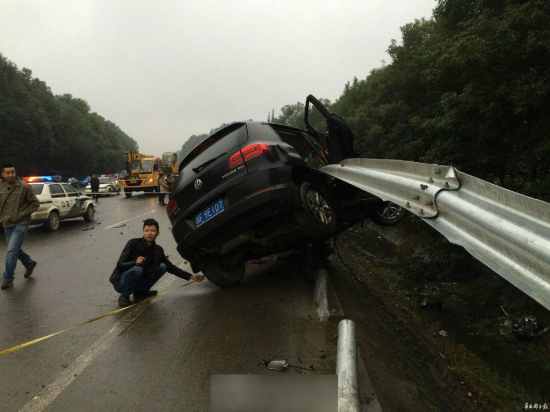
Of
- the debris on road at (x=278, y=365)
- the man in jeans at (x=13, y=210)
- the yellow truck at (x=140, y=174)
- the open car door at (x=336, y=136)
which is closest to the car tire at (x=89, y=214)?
the man in jeans at (x=13, y=210)

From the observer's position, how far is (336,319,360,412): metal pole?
2.24m

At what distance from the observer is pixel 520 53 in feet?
23.4

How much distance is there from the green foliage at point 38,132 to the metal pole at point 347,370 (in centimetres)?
2925

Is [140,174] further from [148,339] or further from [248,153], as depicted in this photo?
[148,339]

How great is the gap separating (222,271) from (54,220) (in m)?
8.93

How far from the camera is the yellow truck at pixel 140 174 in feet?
88.2

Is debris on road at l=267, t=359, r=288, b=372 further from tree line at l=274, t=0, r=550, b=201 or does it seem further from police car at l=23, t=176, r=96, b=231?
police car at l=23, t=176, r=96, b=231

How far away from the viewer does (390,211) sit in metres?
6.43

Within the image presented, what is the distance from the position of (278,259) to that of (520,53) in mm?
5926

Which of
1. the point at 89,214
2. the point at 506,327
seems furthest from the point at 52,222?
the point at 506,327

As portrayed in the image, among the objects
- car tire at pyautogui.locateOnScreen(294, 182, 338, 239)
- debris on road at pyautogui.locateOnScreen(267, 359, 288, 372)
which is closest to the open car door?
car tire at pyautogui.locateOnScreen(294, 182, 338, 239)

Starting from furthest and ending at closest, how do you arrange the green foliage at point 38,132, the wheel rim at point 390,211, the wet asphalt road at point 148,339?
the green foliage at point 38,132 < the wheel rim at point 390,211 < the wet asphalt road at point 148,339

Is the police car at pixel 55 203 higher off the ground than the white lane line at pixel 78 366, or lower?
higher

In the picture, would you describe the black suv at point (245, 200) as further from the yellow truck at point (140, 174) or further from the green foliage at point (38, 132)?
the green foliage at point (38, 132)
